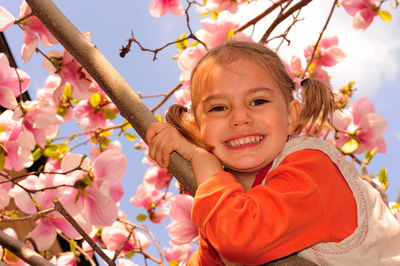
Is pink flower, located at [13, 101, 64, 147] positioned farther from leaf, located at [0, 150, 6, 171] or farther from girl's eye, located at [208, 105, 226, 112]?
girl's eye, located at [208, 105, 226, 112]

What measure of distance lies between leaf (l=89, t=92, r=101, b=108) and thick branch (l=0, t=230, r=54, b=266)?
3.91ft

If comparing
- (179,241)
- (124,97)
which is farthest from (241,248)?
(179,241)

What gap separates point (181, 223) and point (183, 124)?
70 centimetres

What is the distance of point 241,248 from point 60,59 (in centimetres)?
129

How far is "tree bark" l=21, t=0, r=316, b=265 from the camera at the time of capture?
42.1 inches

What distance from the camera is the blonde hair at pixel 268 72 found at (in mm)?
1219

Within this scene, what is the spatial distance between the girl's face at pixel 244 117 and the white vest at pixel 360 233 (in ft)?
0.17

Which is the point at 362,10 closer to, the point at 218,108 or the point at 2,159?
the point at 218,108

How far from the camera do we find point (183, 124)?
1.22 metres

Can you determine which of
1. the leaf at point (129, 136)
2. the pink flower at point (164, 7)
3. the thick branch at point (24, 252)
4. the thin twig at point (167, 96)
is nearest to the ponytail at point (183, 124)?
the thick branch at point (24, 252)

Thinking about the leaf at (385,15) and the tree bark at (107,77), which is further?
the leaf at (385,15)

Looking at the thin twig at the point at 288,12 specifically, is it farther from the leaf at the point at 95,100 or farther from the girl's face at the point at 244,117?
the leaf at the point at 95,100

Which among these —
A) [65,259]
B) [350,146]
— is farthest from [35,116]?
[350,146]

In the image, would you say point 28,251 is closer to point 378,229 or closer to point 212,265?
point 212,265
